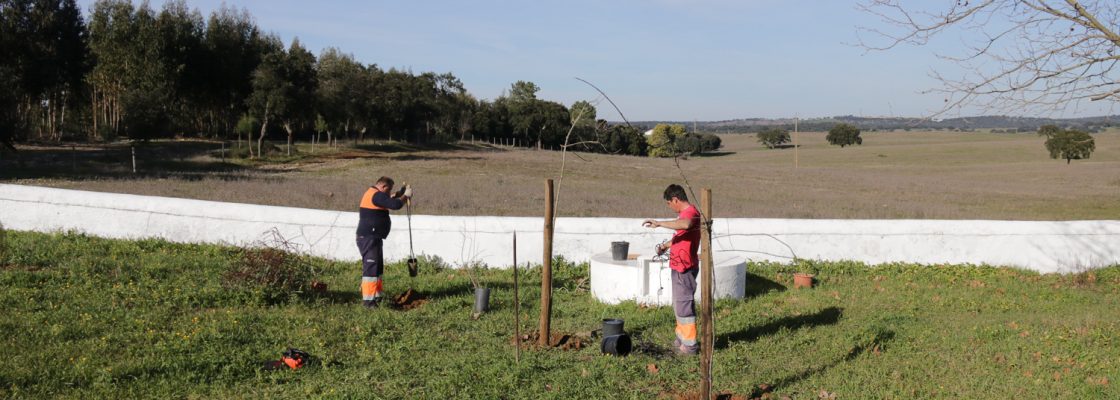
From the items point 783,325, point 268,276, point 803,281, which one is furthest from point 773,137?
point 268,276

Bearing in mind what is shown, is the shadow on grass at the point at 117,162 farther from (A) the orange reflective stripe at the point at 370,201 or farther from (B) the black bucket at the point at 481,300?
(B) the black bucket at the point at 481,300

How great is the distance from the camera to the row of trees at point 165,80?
1528 inches

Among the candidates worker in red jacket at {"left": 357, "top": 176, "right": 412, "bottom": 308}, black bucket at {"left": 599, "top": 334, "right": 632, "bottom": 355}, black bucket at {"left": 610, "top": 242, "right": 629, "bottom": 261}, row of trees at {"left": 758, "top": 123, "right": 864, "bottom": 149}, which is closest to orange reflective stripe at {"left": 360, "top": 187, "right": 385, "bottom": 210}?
worker in red jacket at {"left": 357, "top": 176, "right": 412, "bottom": 308}

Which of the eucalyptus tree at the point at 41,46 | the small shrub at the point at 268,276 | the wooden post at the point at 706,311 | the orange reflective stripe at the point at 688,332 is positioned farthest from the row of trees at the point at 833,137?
the wooden post at the point at 706,311

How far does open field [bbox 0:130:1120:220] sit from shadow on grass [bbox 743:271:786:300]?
23.2ft

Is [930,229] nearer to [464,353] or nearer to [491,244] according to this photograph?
[491,244]

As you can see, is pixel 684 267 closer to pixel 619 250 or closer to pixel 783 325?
pixel 783 325

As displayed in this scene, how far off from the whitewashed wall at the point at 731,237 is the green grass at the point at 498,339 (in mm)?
979

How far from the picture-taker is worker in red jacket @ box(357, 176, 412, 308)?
9844 mm

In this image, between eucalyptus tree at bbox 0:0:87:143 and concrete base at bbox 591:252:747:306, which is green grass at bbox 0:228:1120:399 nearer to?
concrete base at bbox 591:252:747:306

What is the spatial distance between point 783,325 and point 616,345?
243 centimetres

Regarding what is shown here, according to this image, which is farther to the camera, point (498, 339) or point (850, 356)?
point (498, 339)

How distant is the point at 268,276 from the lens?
988 centimetres

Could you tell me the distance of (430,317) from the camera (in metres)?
9.52
